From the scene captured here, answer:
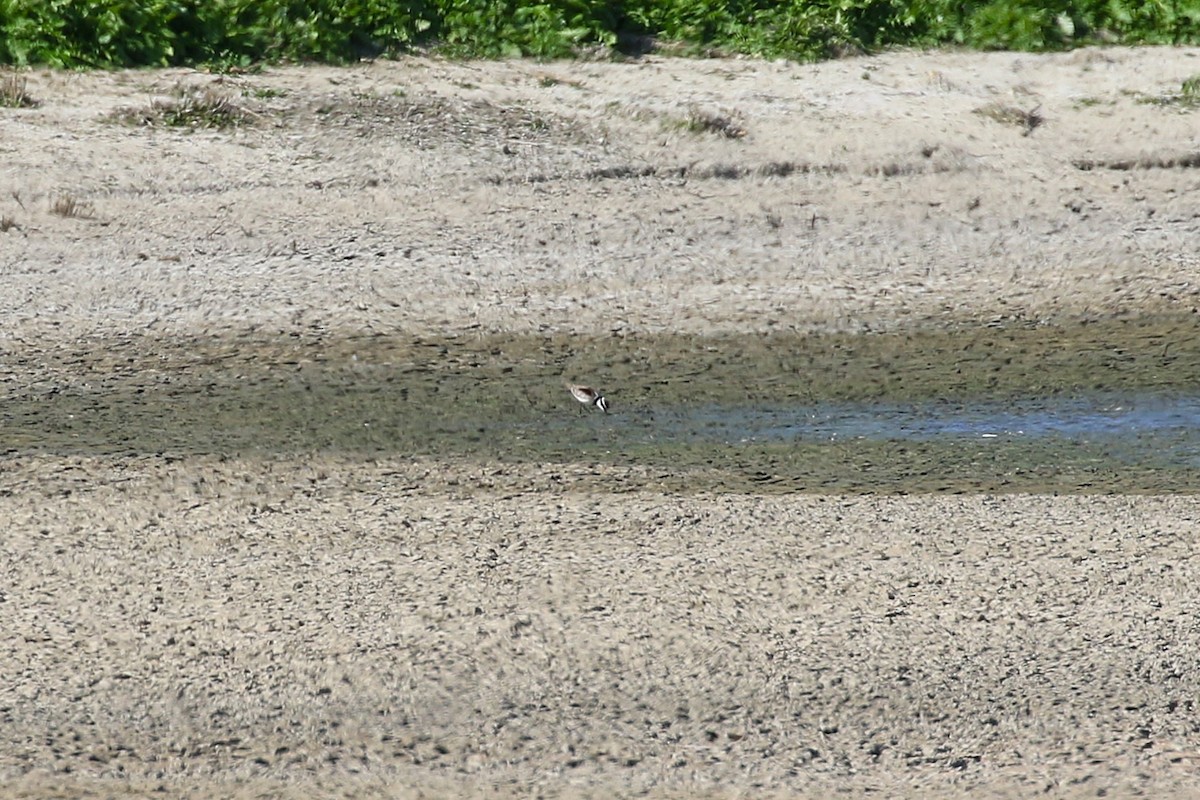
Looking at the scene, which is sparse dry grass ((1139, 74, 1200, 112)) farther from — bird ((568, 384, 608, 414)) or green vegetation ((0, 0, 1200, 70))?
bird ((568, 384, 608, 414))

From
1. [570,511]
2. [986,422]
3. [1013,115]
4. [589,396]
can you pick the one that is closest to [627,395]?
[589,396]

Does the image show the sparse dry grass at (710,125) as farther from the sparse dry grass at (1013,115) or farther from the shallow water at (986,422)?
the shallow water at (986,422)

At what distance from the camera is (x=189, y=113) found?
33.6 ft

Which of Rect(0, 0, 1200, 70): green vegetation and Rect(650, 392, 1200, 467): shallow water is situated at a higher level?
Rect(0, 0, 1200, 70): green vegetation

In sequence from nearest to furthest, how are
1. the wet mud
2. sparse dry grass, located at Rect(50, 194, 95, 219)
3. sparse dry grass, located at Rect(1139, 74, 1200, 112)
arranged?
the wet mud, sparse dry grass, located at Rect(50, 194, 95, 219), sparse dry grass, located at Rect(1139, 74, 1200, 112)

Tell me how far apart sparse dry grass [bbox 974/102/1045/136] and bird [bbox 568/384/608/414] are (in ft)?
12.9

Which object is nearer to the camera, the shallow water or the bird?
the shallow water

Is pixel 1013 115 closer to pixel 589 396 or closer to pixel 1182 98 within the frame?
pixel 1182 98

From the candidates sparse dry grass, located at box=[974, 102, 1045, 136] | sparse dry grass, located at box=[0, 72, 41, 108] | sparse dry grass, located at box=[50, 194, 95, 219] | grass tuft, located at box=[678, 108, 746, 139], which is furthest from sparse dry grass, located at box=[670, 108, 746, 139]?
sparse dry grass, located at box=[0, 72, 41, 108]

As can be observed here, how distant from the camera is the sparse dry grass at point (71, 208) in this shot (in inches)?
362

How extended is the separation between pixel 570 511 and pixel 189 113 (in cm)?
492

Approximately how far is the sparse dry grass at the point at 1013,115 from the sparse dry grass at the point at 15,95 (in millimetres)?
5514

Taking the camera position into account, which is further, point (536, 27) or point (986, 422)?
point (536, 27)

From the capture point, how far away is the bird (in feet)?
24.5
